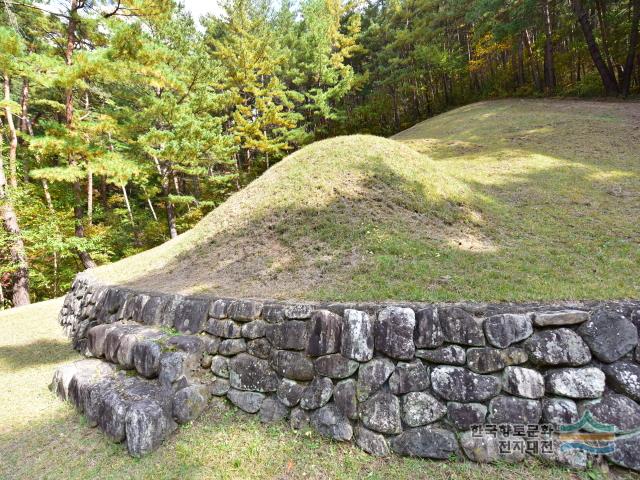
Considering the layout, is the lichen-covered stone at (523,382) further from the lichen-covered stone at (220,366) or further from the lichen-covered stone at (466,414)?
the lichen-covered stone at (220,366)

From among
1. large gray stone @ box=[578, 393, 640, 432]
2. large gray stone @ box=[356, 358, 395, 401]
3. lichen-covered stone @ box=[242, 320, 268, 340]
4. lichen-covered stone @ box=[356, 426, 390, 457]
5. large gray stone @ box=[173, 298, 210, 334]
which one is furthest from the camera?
large gray stone @ box=[173, 298, 210, 334]

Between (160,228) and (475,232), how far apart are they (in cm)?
1419

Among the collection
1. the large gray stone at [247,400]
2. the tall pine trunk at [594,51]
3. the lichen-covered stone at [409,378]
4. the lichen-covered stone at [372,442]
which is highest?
the tall pine trunk at [594,51]

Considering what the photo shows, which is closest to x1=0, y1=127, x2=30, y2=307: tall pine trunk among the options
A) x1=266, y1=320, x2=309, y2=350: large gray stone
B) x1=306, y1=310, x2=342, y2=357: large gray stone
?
x1=266, y1=320, x2=309, y2=350: large gray stone

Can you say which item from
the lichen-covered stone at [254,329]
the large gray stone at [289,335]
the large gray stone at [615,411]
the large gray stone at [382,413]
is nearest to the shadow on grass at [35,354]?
the lichen-covered stone at [254,329]

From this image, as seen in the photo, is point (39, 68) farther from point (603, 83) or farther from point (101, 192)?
point (603, 83)

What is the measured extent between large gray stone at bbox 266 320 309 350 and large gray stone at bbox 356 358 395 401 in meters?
0.65

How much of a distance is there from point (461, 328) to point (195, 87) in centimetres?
1339

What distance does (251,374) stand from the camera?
3387 millimetres

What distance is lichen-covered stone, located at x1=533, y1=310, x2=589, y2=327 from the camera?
2596mm

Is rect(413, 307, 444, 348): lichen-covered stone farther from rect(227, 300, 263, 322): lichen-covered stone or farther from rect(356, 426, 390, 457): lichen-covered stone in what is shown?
rect(227, 300, 263, 322): lichen-covered stone

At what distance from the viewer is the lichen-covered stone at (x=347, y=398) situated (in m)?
2.91

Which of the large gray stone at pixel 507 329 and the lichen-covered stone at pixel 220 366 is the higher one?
the large gray stone at pixel 507 329

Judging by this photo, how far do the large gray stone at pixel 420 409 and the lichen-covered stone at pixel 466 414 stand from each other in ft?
0.24
